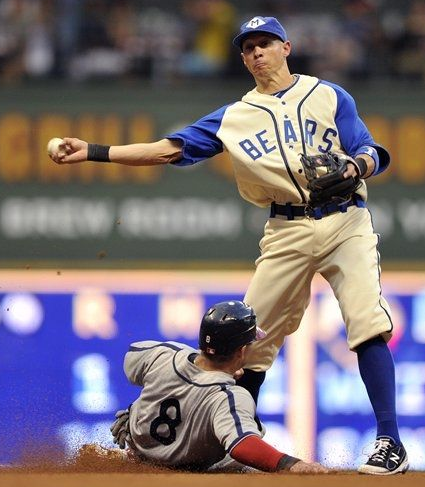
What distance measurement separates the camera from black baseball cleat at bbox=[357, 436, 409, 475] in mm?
5258

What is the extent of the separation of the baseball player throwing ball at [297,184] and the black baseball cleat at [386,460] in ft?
0.28

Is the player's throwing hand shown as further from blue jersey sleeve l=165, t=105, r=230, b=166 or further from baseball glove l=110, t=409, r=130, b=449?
baseball glove l=110, t=409, r=130, b=449

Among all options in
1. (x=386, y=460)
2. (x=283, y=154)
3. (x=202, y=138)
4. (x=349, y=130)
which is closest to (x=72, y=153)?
(x=202, y=138)

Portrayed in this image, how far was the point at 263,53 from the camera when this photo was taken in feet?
19.1

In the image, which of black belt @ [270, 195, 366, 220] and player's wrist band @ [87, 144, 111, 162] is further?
player's wrist band @ [87, 144, 111, 162]

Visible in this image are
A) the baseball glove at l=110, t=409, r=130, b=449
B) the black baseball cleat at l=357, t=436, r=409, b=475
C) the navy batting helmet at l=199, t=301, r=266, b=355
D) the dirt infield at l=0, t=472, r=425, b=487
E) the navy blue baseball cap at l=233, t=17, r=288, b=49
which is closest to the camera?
the dirt infield at l=0, t=472, r=425, b=487

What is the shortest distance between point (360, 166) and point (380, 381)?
35.4 inches

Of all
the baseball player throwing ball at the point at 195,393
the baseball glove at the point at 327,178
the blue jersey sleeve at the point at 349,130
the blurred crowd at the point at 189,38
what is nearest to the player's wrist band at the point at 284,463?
the baseball player throwing ball at the point at 195,393

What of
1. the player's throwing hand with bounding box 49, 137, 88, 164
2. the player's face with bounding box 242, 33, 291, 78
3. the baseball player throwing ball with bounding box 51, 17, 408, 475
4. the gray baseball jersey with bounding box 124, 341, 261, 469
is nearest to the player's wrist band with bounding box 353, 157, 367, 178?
the baseball player throwing ball with bounding box 51, 17, 408, 475

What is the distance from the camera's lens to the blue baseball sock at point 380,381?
550 centimetres

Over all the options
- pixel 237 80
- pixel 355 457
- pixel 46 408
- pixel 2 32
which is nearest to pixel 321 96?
pixel 46 408

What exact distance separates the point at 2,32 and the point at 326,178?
272 inches

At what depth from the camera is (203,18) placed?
12.1 metres

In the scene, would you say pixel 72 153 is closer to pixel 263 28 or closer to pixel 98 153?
pixel 98 153
